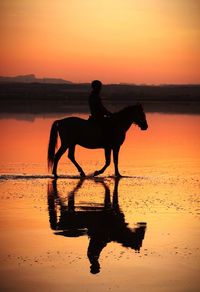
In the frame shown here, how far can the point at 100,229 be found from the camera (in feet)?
33.4

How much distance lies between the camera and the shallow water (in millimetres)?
7609

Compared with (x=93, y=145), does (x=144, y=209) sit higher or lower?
lower

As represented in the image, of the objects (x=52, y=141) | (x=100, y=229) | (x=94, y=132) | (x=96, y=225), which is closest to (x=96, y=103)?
(x=94, y=132)

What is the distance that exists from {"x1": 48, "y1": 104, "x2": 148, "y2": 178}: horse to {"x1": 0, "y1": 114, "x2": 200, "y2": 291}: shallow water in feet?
1.96

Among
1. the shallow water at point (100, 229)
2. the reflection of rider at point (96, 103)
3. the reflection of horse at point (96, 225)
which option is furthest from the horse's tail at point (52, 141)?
the reflection of horse at point (96, 225)

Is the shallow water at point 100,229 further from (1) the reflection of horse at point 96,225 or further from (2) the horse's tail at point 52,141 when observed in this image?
(2) the horse's tail at point 52,141

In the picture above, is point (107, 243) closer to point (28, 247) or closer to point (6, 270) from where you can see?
point (28, 247)

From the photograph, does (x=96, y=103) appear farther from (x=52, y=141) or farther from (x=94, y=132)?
(x=52, y=141)

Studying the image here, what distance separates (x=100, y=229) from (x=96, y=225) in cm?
34

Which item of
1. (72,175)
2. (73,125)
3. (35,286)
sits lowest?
(35,286)

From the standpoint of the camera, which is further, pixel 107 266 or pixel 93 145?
pixel 93 145

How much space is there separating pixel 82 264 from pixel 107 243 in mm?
1124

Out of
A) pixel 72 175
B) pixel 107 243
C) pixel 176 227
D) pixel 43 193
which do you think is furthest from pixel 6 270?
pixel 72 175

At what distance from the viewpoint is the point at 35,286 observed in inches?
285
